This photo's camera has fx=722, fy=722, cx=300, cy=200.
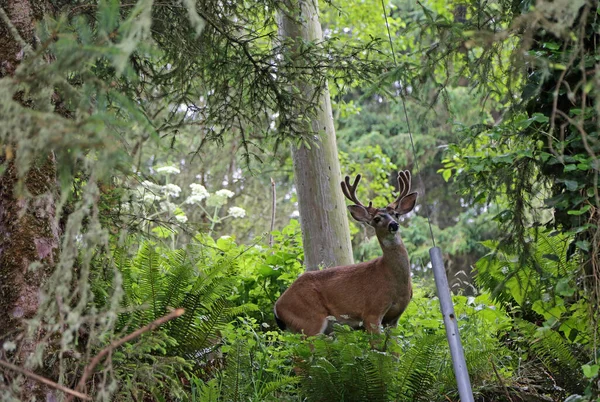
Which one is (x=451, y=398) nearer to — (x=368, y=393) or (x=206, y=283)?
(x=368, y=393)

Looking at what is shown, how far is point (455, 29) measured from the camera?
4.52 meters

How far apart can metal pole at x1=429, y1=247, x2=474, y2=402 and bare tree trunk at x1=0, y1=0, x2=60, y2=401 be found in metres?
2.06

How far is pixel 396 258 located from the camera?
20.8 ft

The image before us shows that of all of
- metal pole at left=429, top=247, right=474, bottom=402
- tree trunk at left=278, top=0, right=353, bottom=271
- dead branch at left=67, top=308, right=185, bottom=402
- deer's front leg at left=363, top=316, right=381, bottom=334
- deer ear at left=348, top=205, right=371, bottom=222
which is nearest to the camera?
dead branch at left=67, top=308, right=185, bottom=402

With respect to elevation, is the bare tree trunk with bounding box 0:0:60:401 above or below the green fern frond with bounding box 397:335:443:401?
above

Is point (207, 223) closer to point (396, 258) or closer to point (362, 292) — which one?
point (362, 292)

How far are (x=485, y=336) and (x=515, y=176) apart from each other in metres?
1.48

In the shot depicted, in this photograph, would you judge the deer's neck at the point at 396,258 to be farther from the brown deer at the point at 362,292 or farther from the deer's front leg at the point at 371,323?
the deer's front leg at the point at 371,323

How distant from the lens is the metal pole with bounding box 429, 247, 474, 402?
3.77m

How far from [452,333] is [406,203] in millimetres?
2683

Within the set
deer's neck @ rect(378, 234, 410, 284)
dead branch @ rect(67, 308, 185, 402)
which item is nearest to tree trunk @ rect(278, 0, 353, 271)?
deer's neck @ rect(378, 234, 410, 284)

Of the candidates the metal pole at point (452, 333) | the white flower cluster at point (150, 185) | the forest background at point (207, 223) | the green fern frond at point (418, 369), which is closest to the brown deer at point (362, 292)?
the forest background at point (207, 223)

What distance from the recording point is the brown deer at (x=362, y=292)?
245 inches

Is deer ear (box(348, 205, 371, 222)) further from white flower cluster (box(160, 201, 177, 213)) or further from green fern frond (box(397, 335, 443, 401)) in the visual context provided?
white flower cluster (box(160, 201, 177, 213))
